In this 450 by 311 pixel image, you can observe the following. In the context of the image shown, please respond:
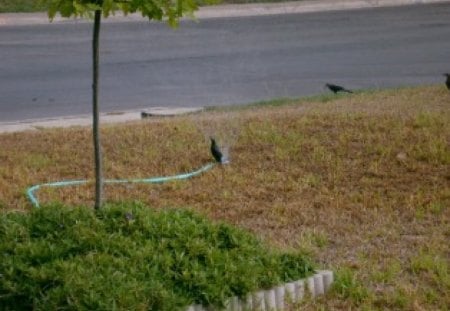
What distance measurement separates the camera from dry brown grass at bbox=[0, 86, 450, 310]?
5539 mm

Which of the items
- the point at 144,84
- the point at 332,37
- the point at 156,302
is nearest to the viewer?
the point at 156,302

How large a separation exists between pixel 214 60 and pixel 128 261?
10573 millimetres

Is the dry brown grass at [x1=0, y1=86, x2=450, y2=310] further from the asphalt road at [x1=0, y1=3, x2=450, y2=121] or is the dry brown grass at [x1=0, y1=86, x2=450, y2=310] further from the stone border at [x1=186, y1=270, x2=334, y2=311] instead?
the asphalt road at [x1=0, y1=3, x2=450, y2=121]

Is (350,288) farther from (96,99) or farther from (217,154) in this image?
(217,154)

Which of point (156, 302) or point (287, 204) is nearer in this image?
point (156, 302)

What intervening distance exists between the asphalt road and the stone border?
6340 mm

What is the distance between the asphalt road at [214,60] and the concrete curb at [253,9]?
0.62 metres

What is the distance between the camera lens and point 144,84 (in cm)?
1322

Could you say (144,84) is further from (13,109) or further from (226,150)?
(226,150)

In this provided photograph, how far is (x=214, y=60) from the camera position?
602 inches

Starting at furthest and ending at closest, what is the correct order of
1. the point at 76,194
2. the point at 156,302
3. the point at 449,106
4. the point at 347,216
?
the point at 449,106 < the point at 76,194 < the point at 347,216 < the point at 156,302

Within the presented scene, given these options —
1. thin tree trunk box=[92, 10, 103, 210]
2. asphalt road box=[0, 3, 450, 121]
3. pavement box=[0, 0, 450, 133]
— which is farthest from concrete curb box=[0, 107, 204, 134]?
pavement box=[0, 0, 450, 133]

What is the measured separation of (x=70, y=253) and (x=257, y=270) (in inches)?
32.8

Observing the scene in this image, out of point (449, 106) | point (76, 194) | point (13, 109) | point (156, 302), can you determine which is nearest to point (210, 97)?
point (13, 109)
